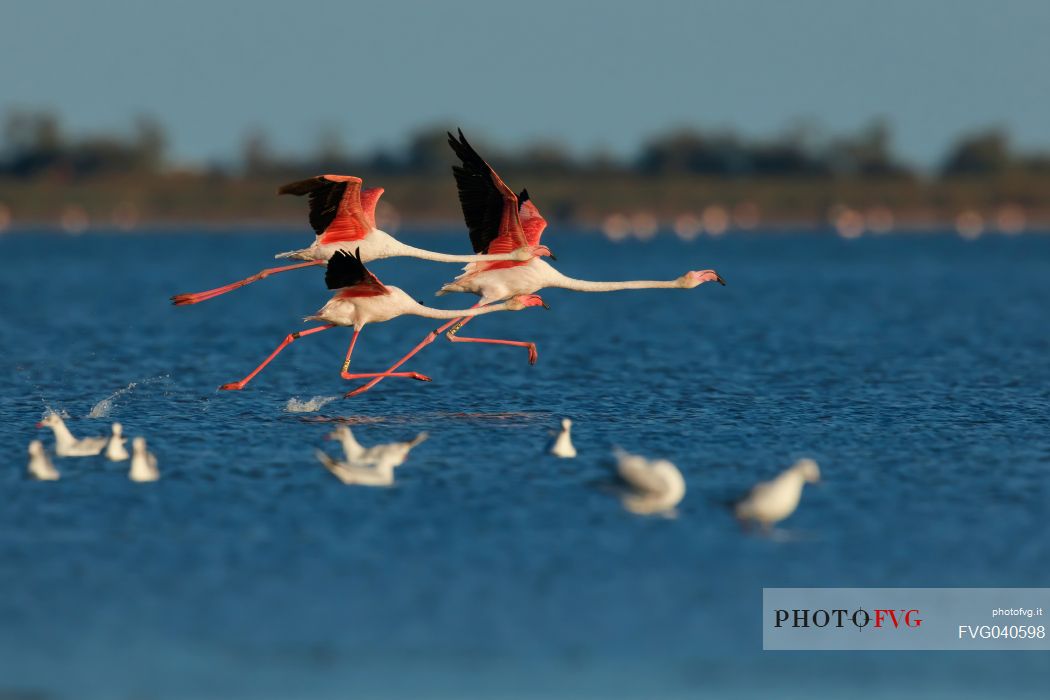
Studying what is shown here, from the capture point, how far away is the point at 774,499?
12086 mm

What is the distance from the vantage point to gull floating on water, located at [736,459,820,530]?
476 inches

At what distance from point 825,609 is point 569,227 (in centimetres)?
15102

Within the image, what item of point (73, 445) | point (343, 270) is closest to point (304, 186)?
point (343, 270)

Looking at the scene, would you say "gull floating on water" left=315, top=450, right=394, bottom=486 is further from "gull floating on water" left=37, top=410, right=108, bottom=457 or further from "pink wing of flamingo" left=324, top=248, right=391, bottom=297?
"pink wing of flamingo" left=324, top=248, right=391, bottom=297

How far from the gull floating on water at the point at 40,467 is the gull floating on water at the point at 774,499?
19.6ft

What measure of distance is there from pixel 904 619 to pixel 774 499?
1803mm

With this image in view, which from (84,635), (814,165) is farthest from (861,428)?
(814,165)

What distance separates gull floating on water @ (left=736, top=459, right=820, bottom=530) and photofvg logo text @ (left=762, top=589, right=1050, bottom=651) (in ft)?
4.21

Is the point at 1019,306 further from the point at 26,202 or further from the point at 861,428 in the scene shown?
the point at 26,202

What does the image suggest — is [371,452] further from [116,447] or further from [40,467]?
[40,467]

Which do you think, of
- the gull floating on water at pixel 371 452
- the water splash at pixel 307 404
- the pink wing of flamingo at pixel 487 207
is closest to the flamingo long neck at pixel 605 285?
the pink wing of flamingo at pixel 487 207

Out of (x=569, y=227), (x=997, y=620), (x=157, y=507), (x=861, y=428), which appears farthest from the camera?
(x=569, y=227)

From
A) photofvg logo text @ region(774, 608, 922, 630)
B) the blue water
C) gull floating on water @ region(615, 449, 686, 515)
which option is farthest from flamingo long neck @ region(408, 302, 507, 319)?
photofvg logo text @ region(774, 608, 922, 630)

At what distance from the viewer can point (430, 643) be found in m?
9.74
